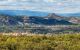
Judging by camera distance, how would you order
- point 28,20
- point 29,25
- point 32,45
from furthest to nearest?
point 28,20
point 29,25
point 32,45

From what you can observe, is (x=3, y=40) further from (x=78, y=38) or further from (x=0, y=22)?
(x=0, y=22)

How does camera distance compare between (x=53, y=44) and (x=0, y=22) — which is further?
(x=0, y=22)

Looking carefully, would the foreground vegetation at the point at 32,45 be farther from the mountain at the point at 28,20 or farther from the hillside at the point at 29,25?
the mountain at the point at 28,20

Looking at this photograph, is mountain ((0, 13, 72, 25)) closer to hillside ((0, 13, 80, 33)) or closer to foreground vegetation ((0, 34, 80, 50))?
hillside ((0, 13, 80, 33))

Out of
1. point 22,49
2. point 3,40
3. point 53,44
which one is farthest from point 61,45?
point 3,40

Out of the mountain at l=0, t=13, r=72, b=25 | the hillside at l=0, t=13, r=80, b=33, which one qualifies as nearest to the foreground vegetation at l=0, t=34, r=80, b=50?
the hillside at l=0, t=13, r=80, b=33

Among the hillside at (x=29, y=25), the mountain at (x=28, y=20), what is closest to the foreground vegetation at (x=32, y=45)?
the hillside at (x=29, y=25)

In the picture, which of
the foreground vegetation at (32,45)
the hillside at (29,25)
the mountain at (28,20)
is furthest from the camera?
the mountain at (28,20)

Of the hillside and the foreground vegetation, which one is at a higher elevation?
the foreground vegetation

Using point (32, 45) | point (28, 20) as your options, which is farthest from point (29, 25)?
point (32, 45)

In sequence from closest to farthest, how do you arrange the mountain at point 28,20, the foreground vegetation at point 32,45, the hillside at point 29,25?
1. the foreground vegetation at point 32,45
2. the hillside at point 29,25
3. the mountain at point 28,20

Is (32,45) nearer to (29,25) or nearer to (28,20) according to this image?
(29,25)
